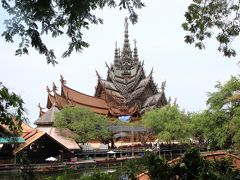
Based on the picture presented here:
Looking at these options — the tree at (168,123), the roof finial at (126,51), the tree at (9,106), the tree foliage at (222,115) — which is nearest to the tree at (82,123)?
the tree at (168,123)

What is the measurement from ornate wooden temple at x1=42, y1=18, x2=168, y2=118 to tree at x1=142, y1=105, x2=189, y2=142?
6671 mm

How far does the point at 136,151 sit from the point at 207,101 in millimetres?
12764

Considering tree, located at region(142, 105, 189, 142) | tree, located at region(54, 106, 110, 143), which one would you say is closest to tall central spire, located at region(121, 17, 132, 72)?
tree, located at region(142, 105, 189, 142)

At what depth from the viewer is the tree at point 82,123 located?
33594mm

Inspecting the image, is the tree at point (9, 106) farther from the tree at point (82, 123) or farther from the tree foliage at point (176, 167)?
the tree at point (82, 123)

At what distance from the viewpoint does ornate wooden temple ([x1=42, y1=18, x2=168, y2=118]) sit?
145 feet

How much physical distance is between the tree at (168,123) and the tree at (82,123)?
18.5 ft

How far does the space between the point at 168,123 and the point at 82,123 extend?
9092mm

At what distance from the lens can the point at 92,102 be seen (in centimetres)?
4572

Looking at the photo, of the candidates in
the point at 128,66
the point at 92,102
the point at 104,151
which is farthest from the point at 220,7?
the point at 128,66

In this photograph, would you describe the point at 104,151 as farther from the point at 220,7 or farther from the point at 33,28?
the point at 33,28

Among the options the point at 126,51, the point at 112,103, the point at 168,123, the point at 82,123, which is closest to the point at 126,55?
the point at 126,51

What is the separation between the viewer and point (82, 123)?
3353cm

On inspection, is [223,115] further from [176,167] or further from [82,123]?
[176,167]
